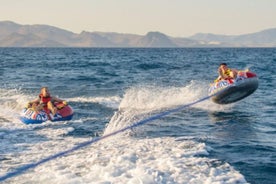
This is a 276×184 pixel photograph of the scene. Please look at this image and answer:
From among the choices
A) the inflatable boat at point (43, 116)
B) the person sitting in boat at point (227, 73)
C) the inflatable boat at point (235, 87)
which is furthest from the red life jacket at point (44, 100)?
the person sitting in boat at point (227, 73)

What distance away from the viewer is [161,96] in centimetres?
1986

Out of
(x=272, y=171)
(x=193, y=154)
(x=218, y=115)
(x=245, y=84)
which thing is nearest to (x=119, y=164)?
(x=193, y=154)

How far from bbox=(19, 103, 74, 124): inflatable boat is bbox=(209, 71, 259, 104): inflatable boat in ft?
17.8

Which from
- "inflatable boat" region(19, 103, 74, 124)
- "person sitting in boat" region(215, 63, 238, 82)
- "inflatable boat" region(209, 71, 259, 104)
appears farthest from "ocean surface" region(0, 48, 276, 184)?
"person sitting in boat" region(215, 63, 238, 82)

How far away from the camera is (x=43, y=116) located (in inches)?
553

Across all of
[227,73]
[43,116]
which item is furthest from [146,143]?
[227,73]

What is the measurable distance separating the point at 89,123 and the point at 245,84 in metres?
6.01

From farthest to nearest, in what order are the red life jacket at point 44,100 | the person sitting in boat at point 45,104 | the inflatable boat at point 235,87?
the inflatable boat at point 235,87
the red life jacket at point 44,100
the person sitting in boat at point 45,104

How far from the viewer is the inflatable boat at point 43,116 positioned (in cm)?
1395

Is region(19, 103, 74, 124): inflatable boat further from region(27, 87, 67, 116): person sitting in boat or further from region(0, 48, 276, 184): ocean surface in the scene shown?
region(0, 48, 276, 184): ocean surface

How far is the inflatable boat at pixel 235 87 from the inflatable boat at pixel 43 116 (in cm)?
544

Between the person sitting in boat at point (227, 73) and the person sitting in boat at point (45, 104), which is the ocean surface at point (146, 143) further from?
the person sitting in boat at point (227, 73)

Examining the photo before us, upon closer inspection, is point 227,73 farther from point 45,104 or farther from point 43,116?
point 43,116

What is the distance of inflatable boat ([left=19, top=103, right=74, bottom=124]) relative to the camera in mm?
13953
